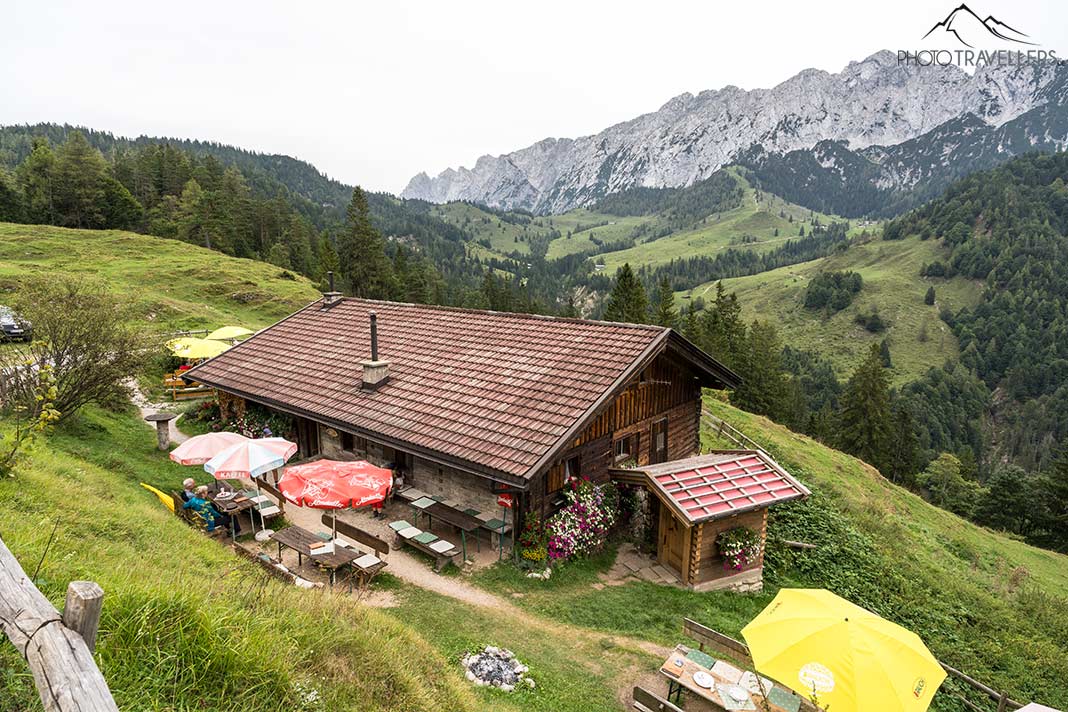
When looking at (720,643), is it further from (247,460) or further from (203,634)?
(247,460)

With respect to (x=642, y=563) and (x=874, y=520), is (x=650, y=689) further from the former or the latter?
(x=874, y=520)

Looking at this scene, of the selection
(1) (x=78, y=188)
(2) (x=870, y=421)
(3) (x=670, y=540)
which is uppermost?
(1) (x=78, y=188)

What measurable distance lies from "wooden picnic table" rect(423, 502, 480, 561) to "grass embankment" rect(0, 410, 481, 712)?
5.40 metres

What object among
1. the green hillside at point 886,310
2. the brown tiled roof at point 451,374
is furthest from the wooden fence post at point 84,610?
the green hillside at point 886,310

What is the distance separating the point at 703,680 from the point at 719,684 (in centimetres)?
30

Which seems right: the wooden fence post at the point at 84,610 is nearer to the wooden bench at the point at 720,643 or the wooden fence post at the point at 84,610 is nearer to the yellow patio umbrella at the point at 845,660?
the yellow patio umbrella at the point at 845,660

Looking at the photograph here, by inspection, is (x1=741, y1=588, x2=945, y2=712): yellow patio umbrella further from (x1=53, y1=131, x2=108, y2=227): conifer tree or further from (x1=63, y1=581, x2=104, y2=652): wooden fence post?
(x1=53, y1=131, x2=108, y2=227): conifer tree

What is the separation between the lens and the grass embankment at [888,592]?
41.6 feet

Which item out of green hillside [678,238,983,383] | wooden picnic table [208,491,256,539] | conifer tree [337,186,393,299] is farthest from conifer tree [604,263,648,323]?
green hillside [678,238,983,383]

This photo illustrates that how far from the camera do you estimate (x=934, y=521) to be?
1206 inches

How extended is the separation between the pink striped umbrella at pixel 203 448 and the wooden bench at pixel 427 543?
4834 mm

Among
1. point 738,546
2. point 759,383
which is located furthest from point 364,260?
point 738,546

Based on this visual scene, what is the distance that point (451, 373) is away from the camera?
17.7 m

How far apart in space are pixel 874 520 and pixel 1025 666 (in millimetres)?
9261
